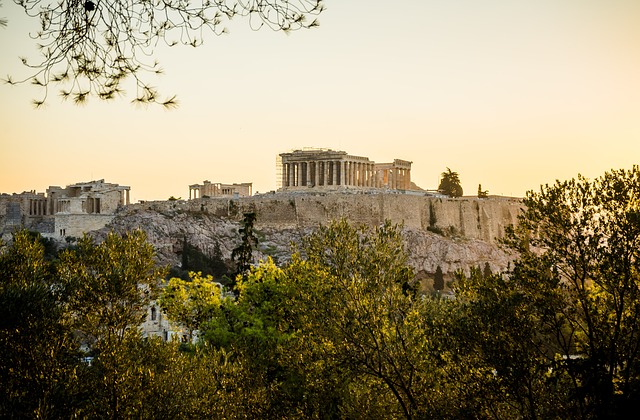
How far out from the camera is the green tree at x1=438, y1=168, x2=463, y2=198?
245 feet

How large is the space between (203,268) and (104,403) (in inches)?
1520

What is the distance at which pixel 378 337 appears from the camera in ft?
41.0

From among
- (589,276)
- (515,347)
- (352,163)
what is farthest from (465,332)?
(352,163)

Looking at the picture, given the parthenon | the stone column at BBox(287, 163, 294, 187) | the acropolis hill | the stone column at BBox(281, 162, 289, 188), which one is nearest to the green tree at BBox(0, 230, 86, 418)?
the acropolis hill

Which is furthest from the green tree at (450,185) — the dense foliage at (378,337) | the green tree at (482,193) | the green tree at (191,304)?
the dense foliage at (378,337)

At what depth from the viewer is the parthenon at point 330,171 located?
2763 inches

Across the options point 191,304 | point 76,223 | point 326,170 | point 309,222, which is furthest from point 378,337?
point 326,170

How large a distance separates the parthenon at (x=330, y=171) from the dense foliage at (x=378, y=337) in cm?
5532

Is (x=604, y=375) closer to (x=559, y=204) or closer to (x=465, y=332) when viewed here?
(x=465, y=332)

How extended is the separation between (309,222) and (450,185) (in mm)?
19619

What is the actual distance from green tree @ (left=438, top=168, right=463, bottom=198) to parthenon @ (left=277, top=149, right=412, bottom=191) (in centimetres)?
393

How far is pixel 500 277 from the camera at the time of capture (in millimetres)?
12516

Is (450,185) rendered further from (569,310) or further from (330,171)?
(569,310)

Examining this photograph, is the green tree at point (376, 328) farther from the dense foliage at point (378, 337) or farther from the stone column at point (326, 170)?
the stone column at point (326, 170)
